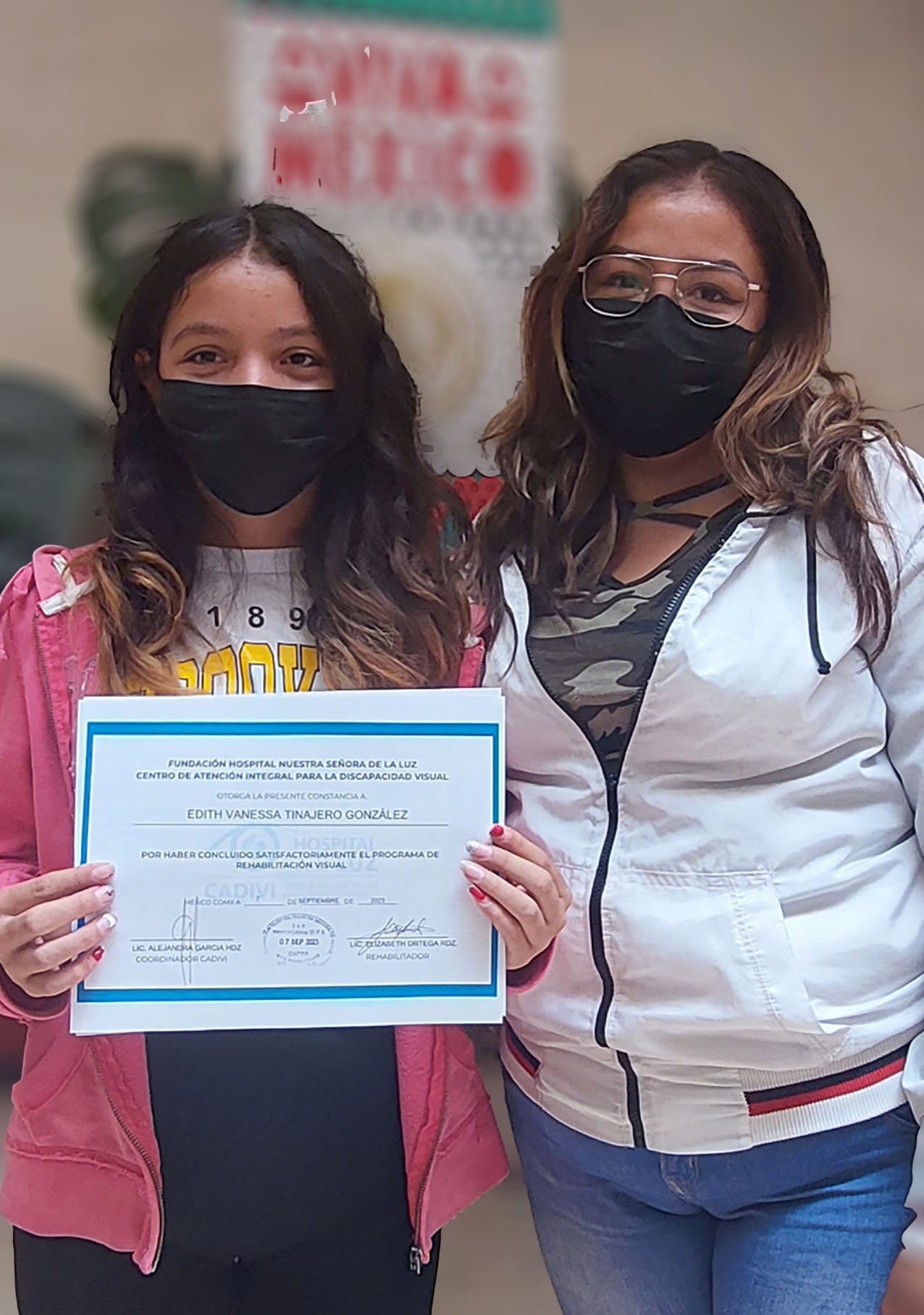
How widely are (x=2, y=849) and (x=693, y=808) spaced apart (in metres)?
0.60

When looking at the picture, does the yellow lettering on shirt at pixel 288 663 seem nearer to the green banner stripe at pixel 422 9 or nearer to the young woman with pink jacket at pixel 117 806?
the young woman with pink jacket at pixel 117 806

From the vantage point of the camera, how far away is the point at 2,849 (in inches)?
36.8

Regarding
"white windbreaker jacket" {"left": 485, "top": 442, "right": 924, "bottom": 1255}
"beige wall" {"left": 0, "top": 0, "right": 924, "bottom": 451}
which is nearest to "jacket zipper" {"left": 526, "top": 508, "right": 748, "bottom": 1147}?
"white windbreaker jacket" {"left": 485, "top": 442, "right": 924, "bottom": 1255}

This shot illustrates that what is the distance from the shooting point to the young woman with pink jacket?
894 millimetres

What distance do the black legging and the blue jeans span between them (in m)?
0.18

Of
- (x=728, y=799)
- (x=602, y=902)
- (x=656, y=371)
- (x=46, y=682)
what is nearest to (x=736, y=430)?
(x=656, y=371)

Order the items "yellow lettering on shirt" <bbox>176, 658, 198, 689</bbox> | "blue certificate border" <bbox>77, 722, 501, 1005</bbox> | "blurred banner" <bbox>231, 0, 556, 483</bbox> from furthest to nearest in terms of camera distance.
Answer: "blurred banner" <bbox>231, 0, 556, 483</bbox> < "yellow lettering on shirt" <bbox>176, 658, 198, 689</bbox> < "blue certificate border" <bbox>77, 722, 501, 1005</bbox>

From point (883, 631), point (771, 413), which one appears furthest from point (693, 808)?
point (771, 413)

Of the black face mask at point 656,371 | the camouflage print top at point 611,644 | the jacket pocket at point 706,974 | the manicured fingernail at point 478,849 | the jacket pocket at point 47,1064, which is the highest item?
the black face mask at point 656,371

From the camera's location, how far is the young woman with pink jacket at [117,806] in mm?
894

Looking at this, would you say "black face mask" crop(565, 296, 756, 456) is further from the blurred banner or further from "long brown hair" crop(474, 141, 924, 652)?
the blurred banner

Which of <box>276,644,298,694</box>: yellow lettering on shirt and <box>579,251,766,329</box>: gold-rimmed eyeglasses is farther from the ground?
<box>579,251,766,329</box>: gold-rimmed eyeglasses

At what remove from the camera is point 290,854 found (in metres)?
0.86

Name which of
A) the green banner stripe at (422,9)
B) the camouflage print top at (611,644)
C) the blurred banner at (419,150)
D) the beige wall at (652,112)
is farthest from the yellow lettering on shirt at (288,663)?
the green banner stripe at (422,9)
